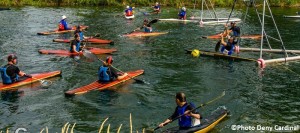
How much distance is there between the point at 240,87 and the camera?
65.6ft

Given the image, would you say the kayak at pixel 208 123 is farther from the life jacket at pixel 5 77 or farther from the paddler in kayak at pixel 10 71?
the life jacket at pixel 5 77

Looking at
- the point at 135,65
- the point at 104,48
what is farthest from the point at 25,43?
the point at 135,65

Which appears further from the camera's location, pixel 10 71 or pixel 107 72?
pixel 107 72

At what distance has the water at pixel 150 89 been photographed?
50.3 ft

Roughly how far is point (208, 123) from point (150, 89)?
245 inches

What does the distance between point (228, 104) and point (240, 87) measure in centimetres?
314

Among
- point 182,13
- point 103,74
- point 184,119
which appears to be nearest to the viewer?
point 184,119

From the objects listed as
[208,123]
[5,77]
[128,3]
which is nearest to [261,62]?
[208,123]

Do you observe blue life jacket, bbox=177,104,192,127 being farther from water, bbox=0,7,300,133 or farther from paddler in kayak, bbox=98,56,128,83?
paddler in kayak, bbox=98,56,128,83

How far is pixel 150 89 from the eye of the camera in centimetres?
1938

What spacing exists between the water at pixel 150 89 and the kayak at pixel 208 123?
0.98ft

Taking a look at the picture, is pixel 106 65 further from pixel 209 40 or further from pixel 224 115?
pixel 209 40

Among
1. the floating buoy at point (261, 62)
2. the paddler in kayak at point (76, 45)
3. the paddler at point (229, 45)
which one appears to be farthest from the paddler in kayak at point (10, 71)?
the floating buoy at point (261, 62)

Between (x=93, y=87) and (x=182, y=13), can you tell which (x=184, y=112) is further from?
(x=182, y=13)
